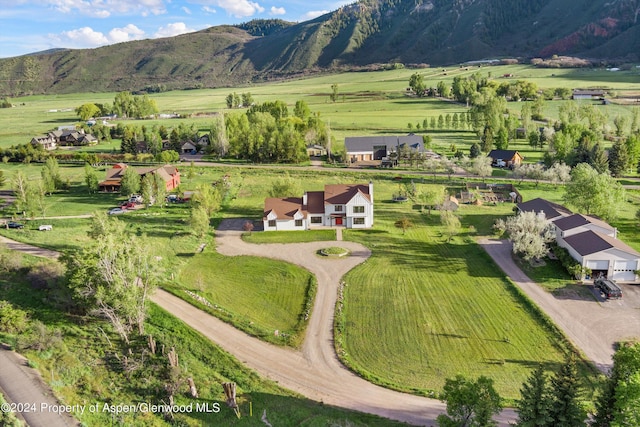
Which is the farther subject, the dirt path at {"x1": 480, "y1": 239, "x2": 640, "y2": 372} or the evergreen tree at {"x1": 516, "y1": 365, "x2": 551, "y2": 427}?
the dirt path at {"x1": 480, "y1": 239, "x2": 640, "y2": 372}

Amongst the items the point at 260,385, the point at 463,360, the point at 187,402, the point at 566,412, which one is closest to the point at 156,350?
the point at 187,402

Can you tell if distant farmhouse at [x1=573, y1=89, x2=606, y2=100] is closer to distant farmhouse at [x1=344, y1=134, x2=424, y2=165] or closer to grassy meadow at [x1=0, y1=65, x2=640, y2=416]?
distant farmhouse at [x1=344, y1=134, x2=424, y2=165]

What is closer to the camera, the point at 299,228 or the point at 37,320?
the point at 37,320

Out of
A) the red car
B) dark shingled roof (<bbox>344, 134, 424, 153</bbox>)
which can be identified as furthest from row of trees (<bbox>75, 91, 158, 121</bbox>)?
the red car

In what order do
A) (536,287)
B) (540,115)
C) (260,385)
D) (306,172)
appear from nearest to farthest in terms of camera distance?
(260,385) < (536,287) < (306,172) < (540,115)

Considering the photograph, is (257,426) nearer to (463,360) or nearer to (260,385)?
(260,385)

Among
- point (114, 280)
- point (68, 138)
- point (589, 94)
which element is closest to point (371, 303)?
point (114, 280)

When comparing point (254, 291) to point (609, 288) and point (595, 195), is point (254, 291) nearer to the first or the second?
point (609, 288)

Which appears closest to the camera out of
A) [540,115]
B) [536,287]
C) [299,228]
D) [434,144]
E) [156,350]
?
[156,350]
